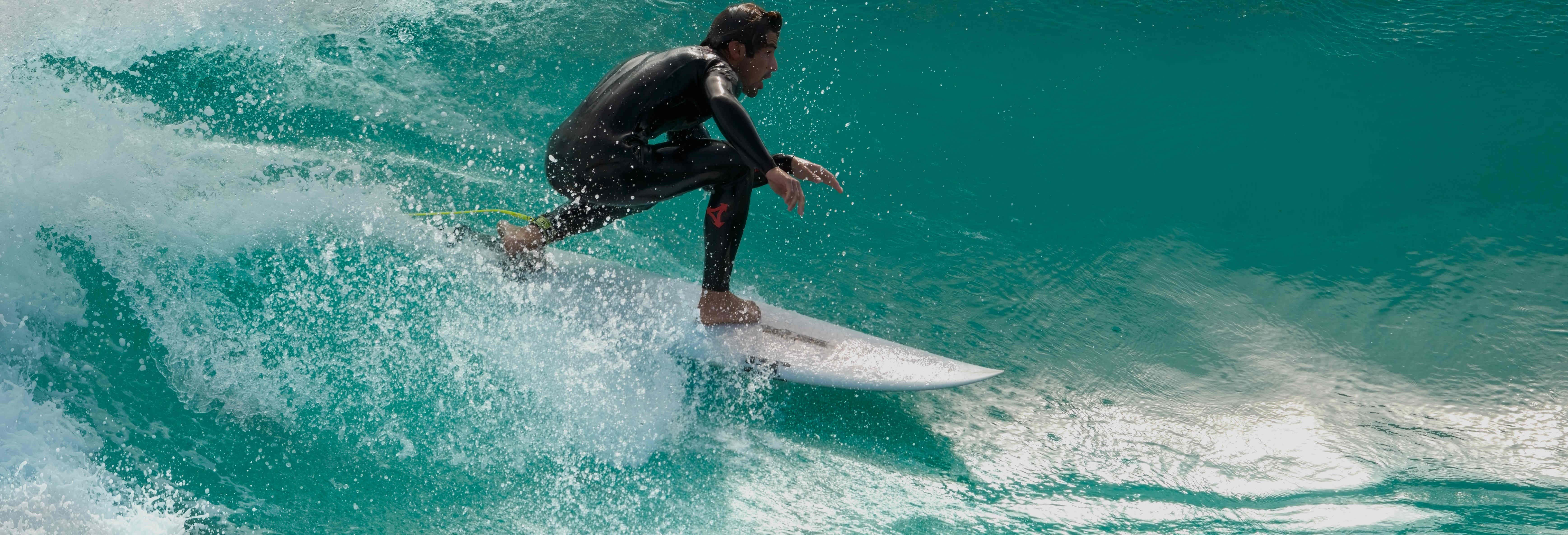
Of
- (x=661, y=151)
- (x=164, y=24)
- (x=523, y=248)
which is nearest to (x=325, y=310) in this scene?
(x=523, y=248)

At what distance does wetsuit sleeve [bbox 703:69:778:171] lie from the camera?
9.27ft

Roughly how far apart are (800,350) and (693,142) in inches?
32.8

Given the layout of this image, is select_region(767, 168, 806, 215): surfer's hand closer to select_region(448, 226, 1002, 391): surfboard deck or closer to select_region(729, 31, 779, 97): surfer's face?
select_region(729, 31, 779, 97): surfer's face

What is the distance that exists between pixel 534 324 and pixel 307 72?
2653mm

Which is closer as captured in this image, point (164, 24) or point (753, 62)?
point (753, 62)

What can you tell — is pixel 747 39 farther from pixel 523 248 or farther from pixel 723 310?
pixel 523 248

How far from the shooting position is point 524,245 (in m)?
3.63

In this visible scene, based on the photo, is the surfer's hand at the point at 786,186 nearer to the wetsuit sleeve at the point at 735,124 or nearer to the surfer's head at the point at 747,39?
the wetsuit sleeve at the point at 735,124

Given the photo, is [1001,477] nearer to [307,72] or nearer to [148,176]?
[148,176]

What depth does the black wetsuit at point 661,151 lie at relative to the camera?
2998 millimetres

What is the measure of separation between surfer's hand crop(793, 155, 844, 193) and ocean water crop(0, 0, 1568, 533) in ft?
2.50

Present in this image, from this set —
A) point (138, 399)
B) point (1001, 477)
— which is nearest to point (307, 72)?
point (138, 399)

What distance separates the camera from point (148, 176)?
11.5ft

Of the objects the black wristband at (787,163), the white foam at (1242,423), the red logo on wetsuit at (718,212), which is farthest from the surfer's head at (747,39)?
the white foam at (1242,423)
